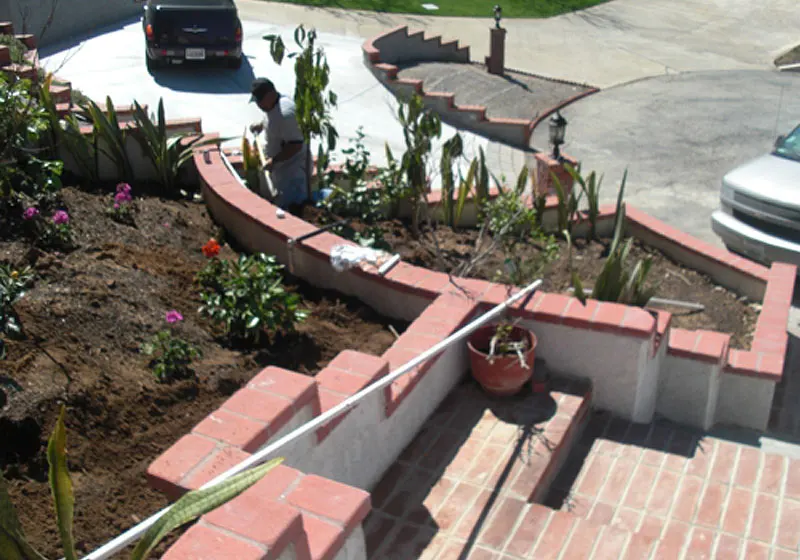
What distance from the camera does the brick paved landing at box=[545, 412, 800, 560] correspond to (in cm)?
473

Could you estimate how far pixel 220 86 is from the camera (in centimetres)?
1443

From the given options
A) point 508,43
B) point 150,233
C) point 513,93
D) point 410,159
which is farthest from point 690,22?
point 150,233

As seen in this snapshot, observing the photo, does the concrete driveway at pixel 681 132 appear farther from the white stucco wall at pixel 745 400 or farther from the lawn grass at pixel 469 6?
the lawn grass at pixel 469 6

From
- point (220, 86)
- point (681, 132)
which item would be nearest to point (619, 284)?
point (681, 132)

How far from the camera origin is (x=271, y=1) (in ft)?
71.0

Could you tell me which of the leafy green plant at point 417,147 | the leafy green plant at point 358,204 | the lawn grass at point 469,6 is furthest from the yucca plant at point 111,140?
the lawn grass at point 469,6

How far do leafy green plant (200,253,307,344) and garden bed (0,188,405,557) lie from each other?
0.10m

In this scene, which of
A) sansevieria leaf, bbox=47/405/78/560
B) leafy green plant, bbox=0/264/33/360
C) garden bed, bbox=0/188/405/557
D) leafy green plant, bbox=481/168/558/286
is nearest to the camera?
sansevieria leaf, bbox=47/405/78/560

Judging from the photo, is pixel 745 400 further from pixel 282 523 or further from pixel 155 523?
pixel 155 523

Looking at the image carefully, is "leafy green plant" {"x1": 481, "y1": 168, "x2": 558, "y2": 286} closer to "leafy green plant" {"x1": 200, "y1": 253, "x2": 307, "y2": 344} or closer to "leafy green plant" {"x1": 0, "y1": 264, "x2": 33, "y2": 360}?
"leafy green plant" {"x1": 200, "y1": 253, "x2": 307, "y2": 344}

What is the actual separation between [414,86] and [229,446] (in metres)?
12.0

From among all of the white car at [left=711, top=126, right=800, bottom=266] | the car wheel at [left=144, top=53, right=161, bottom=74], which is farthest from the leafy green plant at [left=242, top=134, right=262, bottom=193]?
the car wheel at [left=144, top=53, right=161, bottom=74]

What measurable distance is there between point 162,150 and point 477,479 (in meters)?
4.17

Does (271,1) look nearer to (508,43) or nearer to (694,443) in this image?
(508,43)
